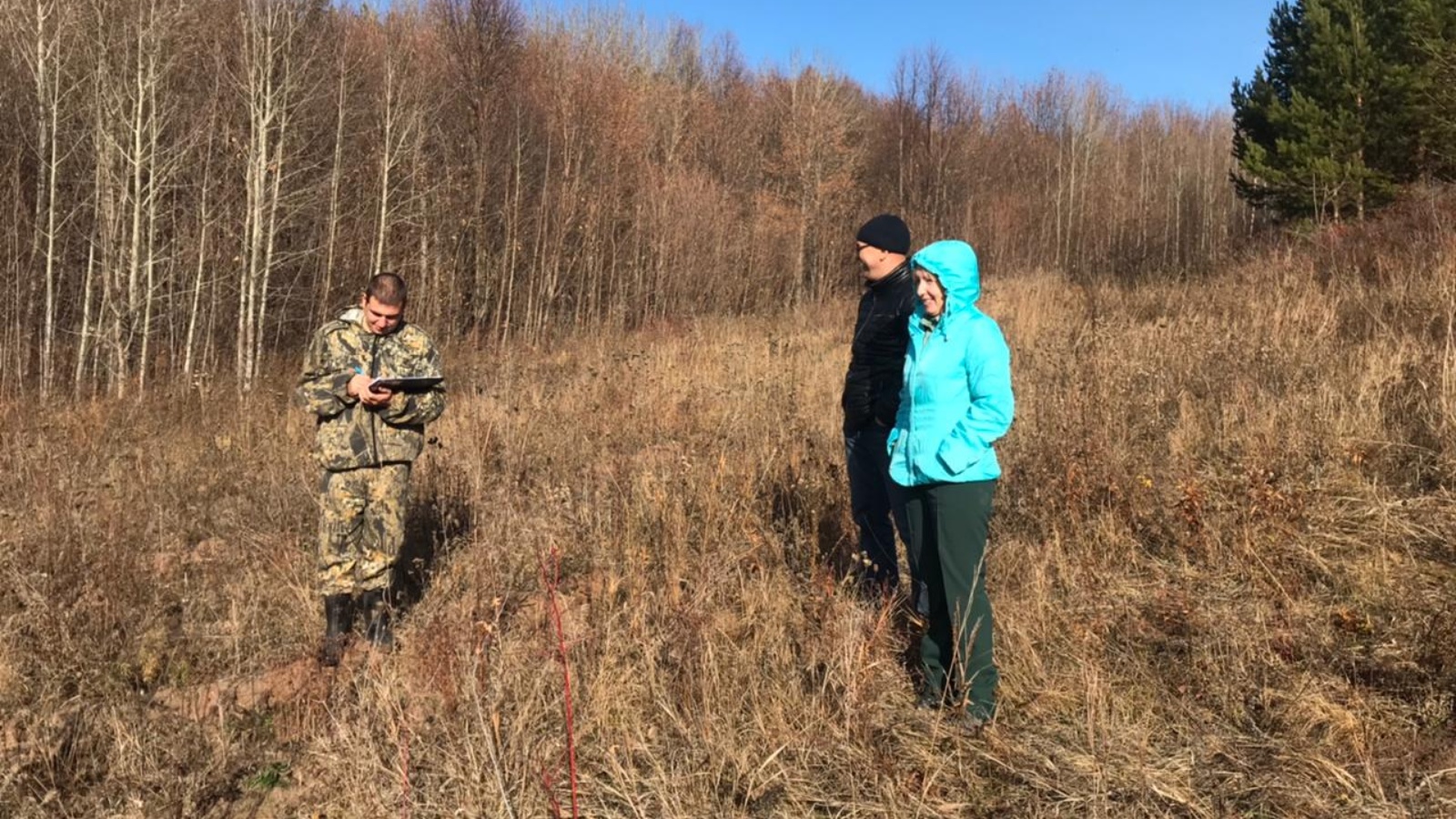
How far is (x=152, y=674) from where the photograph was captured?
335 centimetres

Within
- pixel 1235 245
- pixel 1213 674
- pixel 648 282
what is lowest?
pixel 1213 674

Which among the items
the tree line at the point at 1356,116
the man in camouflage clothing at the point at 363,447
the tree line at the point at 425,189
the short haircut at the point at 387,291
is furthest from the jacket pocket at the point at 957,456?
the tree line at the point at 1356,116

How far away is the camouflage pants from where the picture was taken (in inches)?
138

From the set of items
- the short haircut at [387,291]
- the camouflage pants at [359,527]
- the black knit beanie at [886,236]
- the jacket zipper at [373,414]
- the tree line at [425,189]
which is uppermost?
the tree line at [425,189]

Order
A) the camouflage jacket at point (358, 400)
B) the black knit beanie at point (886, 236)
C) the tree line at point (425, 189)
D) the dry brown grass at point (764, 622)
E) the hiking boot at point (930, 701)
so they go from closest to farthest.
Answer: the dry brown grass at point (764, 622)
the hiking boot at point (930, 701)
the black knit beanie at point (886, 236)
the camouflage jacket at point (358, 400)
the tree line at point (425, 189)

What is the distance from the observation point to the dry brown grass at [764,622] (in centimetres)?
253

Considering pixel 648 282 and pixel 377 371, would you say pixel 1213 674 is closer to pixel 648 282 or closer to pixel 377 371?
pixel 377 371

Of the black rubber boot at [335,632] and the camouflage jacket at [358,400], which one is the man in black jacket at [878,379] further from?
the black rubber boot at [335,632]

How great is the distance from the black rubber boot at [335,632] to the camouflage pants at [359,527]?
0.05 metres

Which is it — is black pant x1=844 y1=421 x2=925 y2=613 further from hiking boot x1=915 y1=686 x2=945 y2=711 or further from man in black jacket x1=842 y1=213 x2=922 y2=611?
hiking boot x1=915 y1=686 x2=945 y2=711

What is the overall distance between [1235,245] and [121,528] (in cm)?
1676

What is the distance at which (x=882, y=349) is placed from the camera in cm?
342

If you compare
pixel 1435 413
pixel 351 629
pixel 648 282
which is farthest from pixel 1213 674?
pixel 648 282

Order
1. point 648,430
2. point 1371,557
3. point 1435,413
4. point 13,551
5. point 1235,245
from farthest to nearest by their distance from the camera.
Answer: point 1235,245 < point 648,430 < point 1435,413 < point 13,551 < point 1371,557
